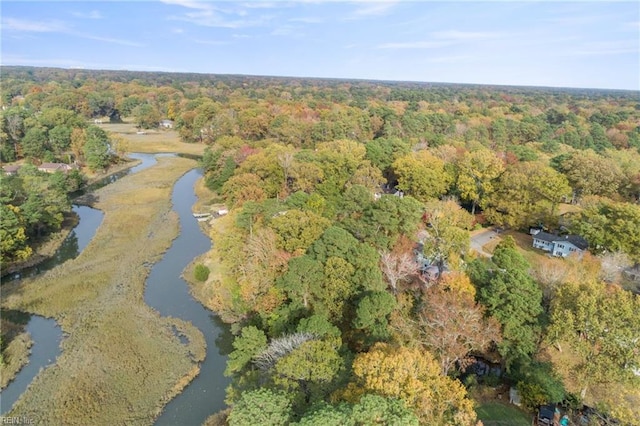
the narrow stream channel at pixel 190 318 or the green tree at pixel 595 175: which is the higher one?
the green tree at pixel 595 175

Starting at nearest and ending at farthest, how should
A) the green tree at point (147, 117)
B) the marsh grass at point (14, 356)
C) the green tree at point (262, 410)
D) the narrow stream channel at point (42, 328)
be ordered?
1. the green tree at point (262, 410)
2. the narrow stream channel at point (42, 328)
3. the marsh grass at point (14, 356)
4. the green tree at point (147, 117)

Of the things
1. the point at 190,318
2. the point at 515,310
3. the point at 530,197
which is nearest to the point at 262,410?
the point at 515,310

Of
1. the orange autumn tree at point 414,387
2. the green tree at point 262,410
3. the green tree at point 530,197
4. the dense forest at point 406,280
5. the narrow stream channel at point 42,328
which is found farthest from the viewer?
the green tree at point 530,197

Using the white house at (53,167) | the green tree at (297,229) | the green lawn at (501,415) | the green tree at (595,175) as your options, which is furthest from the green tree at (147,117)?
the green lawn at (501,415)

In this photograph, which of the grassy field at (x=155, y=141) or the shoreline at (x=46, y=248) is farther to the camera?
the grassy field at (x=155, y=141)

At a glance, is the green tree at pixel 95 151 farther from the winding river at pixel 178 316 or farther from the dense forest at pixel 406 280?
the winding river at pixel 178 316

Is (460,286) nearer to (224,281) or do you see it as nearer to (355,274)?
(355,274)

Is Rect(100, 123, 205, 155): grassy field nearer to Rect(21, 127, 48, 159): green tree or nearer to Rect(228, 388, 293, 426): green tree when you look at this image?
Rect(21, 127, 48, 159): green tree
